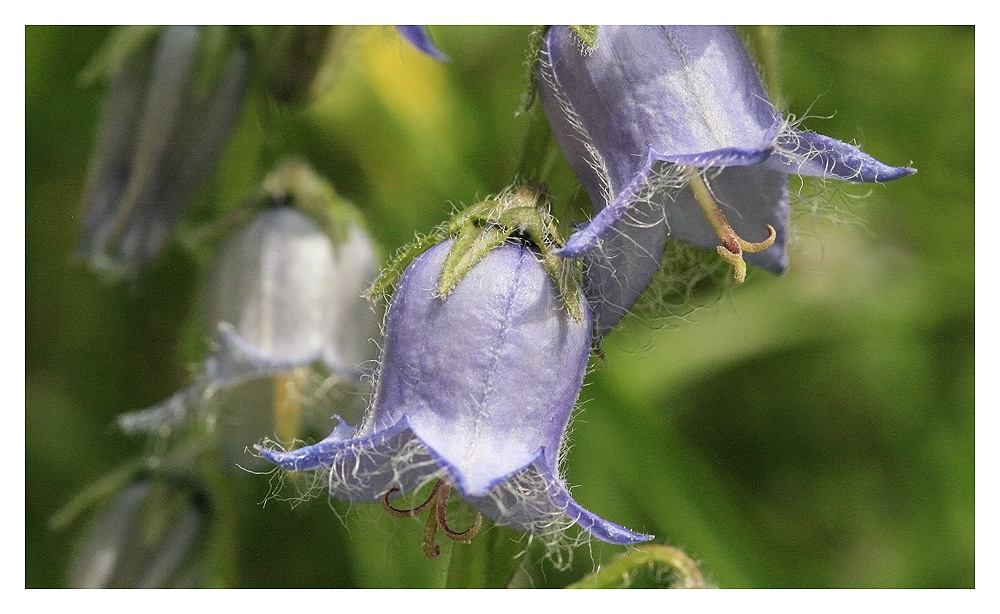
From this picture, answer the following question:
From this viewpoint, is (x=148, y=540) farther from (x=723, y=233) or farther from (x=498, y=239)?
(x=723, y=233)

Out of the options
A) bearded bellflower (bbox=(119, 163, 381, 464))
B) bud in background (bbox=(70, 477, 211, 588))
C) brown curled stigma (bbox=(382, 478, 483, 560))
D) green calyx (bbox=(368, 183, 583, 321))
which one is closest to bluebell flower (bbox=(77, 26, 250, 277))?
bearded bellflower (bbox=(119, 163, 381, 464))

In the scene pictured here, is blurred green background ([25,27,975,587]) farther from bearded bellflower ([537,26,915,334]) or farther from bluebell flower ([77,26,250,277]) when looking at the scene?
bearded bellflower ([537,26,915,334])

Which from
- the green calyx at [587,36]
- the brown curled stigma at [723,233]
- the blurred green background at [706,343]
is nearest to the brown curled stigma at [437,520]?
the brown curled stigma at [723,233]

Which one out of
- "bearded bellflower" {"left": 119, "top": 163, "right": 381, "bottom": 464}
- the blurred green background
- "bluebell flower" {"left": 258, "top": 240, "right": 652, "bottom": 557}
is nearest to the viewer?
"bluebell flower" {"left": 258, "top": 240, "right": 652, "bottom": 557}

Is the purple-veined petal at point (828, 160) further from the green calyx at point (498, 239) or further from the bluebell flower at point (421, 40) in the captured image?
the bluebell flower at point (421, 40)

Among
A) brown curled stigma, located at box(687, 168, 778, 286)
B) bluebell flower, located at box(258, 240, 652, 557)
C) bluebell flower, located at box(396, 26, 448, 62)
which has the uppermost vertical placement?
bluebell flower, located at box(396, 26, 448, 62)

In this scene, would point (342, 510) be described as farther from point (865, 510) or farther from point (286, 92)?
point (865, 510)

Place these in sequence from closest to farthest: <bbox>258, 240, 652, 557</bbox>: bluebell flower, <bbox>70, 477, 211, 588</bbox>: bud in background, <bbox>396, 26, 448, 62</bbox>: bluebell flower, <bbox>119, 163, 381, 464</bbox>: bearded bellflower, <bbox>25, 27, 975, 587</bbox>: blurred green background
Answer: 1. <bbox>258, 240, 652, 557</bbox>: bluebell flower
2. <bbox>396, 26, 448, 62</bbox>: bluebell flower
3. <bbox>119, 163, 381, 464</bbox>: bearded bellflower
4. <bbox>70, 477, 211, 588</bbox>: bud in background
5. <bbox>25, 27, 975, 587</bbox>: blurred green background
